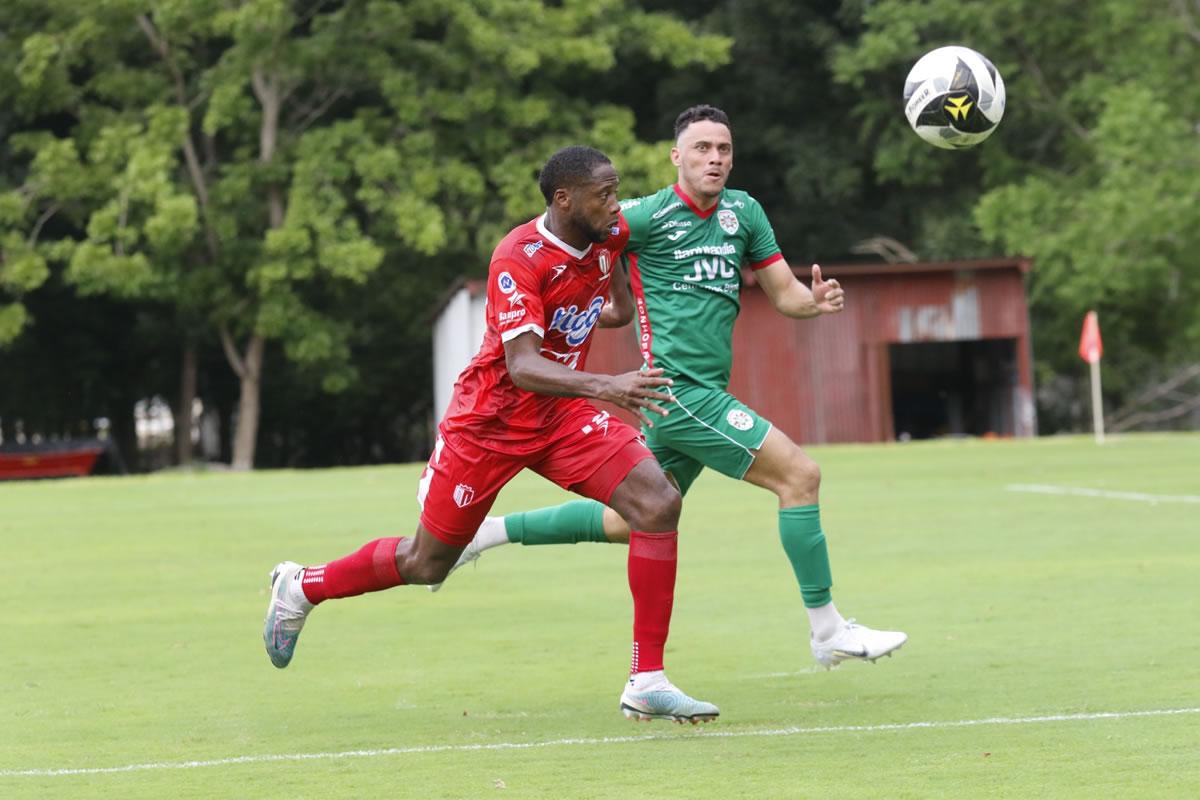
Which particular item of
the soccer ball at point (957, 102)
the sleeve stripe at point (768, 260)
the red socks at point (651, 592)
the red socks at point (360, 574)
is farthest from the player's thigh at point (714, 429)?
the soccer ball at point (957, 102)

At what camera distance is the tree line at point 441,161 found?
4256cm

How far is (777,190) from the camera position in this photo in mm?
50656

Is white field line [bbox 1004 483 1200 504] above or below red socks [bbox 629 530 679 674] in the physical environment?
below

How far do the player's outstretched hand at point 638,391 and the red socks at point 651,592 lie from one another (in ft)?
2.31

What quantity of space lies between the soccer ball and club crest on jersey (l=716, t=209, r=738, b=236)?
142cm

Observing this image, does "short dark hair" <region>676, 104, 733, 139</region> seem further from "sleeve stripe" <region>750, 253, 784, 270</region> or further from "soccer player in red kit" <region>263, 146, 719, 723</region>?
"soccer player in red kit" <region>263, 146, 719, 723</region>

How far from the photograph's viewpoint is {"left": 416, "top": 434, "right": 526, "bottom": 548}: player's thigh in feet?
25.0

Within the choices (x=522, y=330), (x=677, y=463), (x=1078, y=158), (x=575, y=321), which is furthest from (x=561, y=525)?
(x=1078, y=158)

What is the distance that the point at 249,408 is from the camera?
147 ft

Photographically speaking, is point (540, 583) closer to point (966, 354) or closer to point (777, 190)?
point (966, 354)

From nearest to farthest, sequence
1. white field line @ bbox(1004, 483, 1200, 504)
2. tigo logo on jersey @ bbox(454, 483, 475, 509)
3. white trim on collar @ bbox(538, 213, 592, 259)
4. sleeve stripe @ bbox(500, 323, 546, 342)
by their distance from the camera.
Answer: sleeve stripe @ bbox(500, 323, 546, 342), white trim on collar @ bbox(538, 213, 592, 259), tigo logo on jersey @ bbox(454, 483, 475, 509), white field line @ bbox(1004, 483, 1200, 504)

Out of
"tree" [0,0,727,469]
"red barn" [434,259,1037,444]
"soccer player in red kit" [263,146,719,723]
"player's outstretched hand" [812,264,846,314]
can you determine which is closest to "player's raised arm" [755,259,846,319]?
"player's outstretched hand" [812,264,846,314]

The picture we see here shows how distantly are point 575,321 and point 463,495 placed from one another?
32.6 inches

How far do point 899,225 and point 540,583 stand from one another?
3894cm
